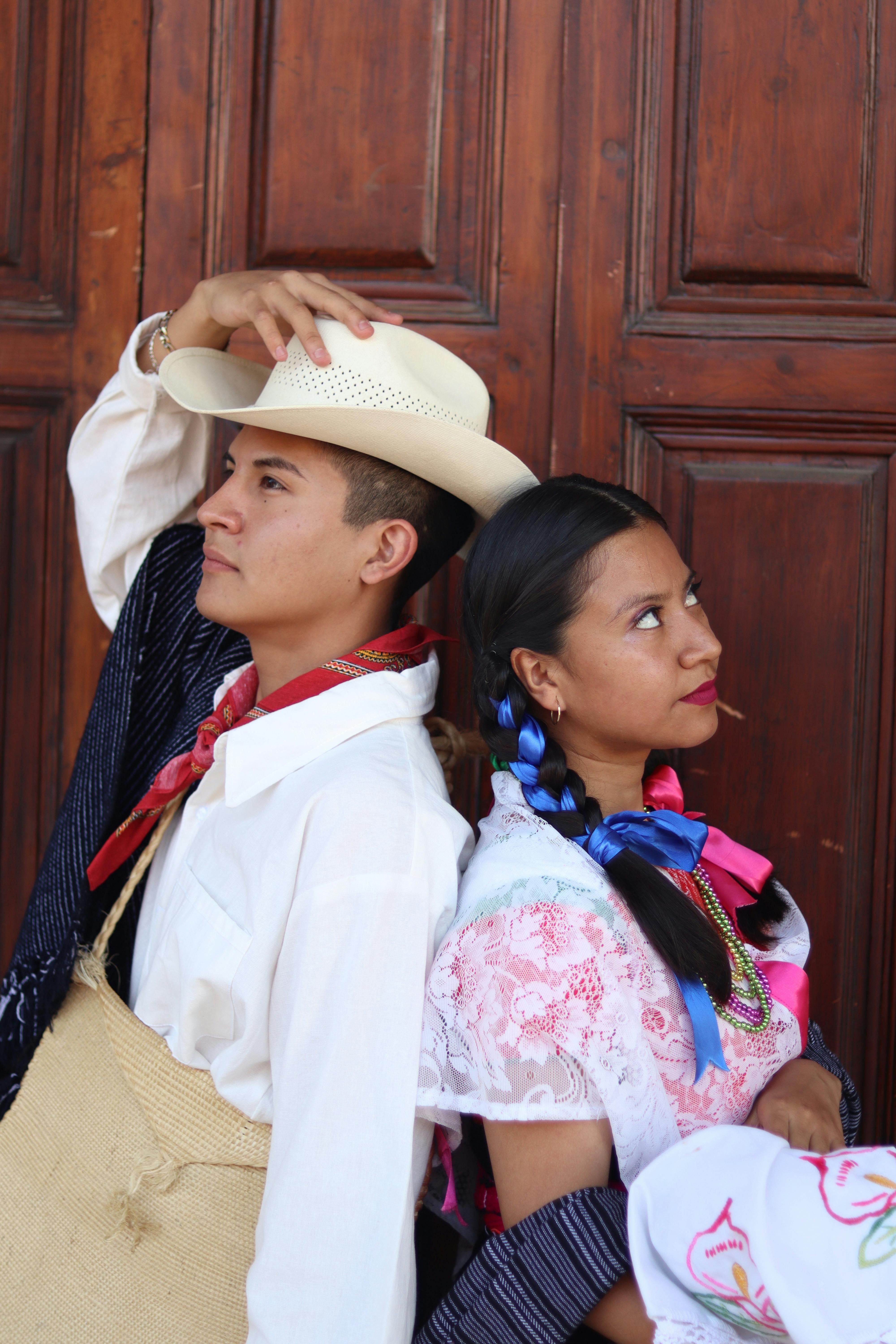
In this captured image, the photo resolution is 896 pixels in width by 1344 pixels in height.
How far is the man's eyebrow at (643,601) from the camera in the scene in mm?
1445

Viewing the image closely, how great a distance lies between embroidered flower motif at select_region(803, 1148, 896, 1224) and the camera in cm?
97

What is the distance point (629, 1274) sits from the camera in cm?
115

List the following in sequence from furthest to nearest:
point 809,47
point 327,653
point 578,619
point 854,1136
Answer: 1. point 809,47
2. point 854,1136
3. point 327,653
4. point 578,619

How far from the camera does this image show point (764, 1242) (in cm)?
97

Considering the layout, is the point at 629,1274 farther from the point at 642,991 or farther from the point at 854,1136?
the point at 854,1136

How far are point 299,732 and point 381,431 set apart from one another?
1.44 feet

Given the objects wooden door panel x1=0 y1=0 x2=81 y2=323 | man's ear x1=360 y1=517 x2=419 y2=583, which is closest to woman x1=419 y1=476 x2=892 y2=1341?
man's ear x1=360 y1=517 x2=419 y2=583

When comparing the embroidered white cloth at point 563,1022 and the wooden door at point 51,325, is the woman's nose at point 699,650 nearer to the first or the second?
the embroidered white cloth at point 563,1022

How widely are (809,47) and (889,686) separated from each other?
1147mm

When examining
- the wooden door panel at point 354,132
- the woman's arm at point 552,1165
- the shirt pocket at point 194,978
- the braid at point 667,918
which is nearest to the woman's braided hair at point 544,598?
the braid at point 667,918

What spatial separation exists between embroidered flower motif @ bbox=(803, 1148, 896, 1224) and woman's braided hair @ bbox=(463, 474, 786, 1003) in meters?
0.31

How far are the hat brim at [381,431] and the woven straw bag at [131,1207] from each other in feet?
2.84

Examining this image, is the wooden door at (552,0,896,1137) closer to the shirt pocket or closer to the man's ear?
the man's ear

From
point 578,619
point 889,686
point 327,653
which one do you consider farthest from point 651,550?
point 889,686
